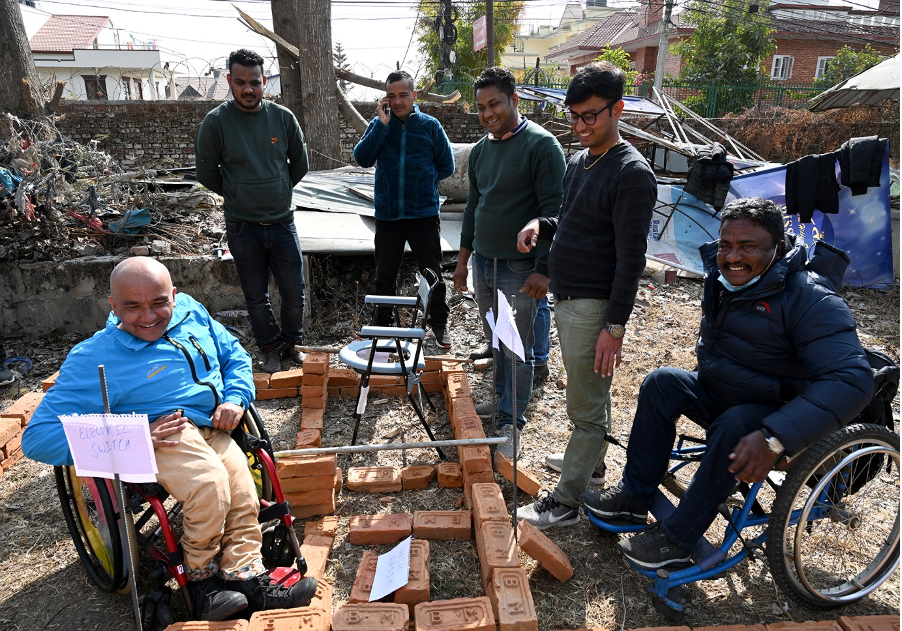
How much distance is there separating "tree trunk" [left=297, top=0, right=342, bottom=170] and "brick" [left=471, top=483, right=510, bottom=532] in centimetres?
716

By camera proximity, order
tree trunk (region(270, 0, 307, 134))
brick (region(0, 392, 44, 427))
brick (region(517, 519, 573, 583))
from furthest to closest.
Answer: tree trunk (region(270, 0, 307, 134))
brick (region(0, 392, 44, 427))
brick (region(517, 519, 573, 583))

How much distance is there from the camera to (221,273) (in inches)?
211

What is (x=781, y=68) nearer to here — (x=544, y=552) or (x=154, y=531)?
(x=544, y=552)

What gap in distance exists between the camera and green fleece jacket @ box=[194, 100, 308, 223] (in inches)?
160

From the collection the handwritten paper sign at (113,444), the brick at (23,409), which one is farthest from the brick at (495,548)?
the brick at (23,409)

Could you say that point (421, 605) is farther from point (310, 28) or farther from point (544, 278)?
point (310, 28)

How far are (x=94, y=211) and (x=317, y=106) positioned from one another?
13.1 ft

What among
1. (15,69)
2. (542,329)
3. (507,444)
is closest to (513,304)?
(542,329)

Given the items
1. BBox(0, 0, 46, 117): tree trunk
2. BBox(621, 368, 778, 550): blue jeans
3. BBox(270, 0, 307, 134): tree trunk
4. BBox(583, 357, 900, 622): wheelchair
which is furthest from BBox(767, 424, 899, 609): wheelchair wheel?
BBox(0, 0, 46, 117): tree trunk

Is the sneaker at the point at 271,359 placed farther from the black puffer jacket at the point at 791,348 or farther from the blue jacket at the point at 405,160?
the black puffer jacket at the point at 791,348

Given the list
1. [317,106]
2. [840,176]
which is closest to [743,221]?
[840,176]

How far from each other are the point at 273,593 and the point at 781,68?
3430 centimetres

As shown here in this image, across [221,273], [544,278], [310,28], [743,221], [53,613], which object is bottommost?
[53,613]

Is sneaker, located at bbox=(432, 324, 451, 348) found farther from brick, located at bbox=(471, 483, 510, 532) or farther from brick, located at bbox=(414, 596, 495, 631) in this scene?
brick, located at bbox=(414, 596, 495, 631)
